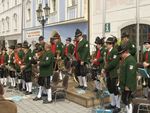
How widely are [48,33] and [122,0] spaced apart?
1127cm

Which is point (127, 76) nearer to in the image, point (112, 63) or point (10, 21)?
point (112, 63)

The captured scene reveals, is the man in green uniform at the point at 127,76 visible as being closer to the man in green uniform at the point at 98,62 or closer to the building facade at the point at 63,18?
the man in green uniform at the point at 98,62

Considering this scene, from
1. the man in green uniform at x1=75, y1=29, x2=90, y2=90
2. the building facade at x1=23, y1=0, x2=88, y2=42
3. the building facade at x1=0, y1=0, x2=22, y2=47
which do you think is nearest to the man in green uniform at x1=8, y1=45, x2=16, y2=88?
the man in green uniform at x1=75, y1=29, x2=90, y2=90

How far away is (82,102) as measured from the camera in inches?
462

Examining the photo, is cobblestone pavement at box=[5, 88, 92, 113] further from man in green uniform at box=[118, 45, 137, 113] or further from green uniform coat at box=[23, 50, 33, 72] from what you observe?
man in green uniform at box=[118, 45, 137, 113]

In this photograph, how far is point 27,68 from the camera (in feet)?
47.0

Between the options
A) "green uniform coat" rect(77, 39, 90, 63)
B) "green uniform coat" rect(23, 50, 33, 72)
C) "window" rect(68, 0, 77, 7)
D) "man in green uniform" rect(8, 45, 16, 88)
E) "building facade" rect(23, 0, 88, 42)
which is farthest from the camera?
"window" rect(68, 0, 77, 7)

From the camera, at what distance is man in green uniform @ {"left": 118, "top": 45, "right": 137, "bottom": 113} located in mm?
9000

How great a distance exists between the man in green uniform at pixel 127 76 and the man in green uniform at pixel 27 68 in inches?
221

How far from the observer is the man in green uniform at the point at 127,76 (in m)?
9.00

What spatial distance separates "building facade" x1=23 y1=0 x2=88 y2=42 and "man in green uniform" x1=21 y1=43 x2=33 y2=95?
6438mm

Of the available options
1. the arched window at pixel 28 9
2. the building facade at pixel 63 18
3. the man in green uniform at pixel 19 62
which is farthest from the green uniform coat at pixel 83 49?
the arched window at pixel 28 9

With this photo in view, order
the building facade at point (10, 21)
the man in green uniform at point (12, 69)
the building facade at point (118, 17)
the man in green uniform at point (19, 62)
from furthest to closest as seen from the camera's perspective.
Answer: the building facade at point (10, 21), the man in green uniform at point (12, 69), the building facade at point (118, 17), the man in green uniform at point (19, 62)

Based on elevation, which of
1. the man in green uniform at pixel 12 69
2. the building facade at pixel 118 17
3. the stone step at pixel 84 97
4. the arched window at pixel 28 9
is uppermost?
the arched window at pixel 28 9
